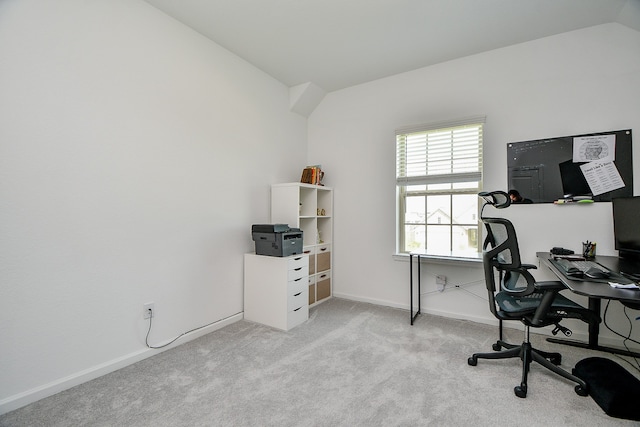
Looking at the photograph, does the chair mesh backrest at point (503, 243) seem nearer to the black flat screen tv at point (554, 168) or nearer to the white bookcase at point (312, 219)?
the black flat screen tv at point (554, 168)

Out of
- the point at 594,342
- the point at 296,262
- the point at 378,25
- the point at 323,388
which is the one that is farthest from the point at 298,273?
the point at 594,342

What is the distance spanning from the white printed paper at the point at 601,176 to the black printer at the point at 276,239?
8.84 feet

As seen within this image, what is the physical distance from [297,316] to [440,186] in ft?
7.05

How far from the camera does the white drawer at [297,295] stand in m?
2.80

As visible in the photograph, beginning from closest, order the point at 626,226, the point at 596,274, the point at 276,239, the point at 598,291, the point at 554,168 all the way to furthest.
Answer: the point at 598,291, the point at 596,274, the point at 626,226, the point at 554,168, the point at 276,239

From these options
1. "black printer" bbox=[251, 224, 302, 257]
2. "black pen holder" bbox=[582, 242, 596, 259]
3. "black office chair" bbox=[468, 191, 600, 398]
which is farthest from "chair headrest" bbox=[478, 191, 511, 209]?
"black printer" bbox=[251, 224, 302, 257]

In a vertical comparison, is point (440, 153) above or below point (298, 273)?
above

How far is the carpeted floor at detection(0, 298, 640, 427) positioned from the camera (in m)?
1.58

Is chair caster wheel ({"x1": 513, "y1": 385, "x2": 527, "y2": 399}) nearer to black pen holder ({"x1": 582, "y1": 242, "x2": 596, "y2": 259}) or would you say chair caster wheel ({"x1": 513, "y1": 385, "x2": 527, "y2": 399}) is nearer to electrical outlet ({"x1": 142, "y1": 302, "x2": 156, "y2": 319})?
black pen holder ({"x1": 582, "y1": 242, "x2": 596, "y2": 259})

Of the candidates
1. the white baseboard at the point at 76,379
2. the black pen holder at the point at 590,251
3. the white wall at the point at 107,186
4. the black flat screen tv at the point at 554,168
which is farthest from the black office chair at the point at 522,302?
the white baseboard at the point at 76,379

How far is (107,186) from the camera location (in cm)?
205

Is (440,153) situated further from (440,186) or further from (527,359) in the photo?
(527,359)

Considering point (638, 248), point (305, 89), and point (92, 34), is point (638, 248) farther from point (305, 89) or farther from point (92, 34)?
point (92, 34)

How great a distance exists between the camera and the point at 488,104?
2.92 m
